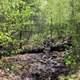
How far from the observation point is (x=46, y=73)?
67.7 ft

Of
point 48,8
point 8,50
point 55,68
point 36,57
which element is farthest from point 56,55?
point 48,8

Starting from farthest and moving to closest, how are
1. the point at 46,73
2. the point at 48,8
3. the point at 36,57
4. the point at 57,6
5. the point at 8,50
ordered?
the point at 48,8, the point at 57,6, the point at 36,57, the point at 8,50, the point at 46,73

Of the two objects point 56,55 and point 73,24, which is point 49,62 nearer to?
point 56,55

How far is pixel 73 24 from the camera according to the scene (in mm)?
18672

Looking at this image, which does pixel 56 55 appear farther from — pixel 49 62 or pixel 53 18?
pixel 53 18

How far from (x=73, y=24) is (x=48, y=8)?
1859 cm

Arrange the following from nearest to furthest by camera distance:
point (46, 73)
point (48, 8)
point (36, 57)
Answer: point (46, 73) < point (36, 57) < point (48, 8)

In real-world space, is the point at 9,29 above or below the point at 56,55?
above

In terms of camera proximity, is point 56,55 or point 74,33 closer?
point 74,33

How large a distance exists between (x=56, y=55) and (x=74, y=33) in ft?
24.2

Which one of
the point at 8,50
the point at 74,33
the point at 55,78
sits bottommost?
the point at 55,78

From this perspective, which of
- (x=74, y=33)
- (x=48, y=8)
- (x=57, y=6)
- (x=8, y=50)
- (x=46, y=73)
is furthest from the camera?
(x=48, y=8)

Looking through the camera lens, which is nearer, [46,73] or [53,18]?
[46,73]

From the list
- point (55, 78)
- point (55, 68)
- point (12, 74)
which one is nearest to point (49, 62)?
point (55, 68)
